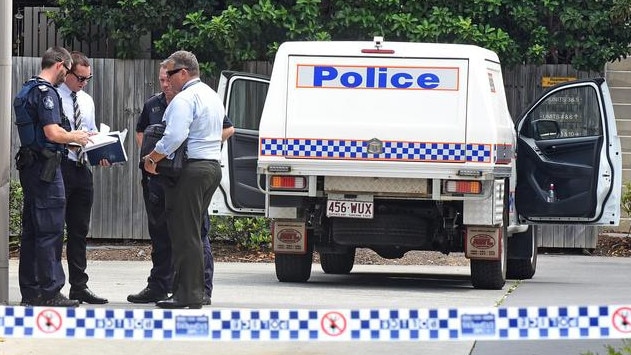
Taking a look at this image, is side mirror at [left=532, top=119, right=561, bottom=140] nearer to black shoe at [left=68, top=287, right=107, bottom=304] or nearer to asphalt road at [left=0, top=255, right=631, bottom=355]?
asphalt road at [left=0, top=255, right=631, bottom=355]

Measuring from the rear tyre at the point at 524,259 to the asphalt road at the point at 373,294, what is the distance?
0.59 feet

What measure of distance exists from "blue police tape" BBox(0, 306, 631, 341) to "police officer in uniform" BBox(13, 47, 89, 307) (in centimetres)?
330

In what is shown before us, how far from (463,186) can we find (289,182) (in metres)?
1.55

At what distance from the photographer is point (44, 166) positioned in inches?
418

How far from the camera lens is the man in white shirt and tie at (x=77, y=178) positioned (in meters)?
11.3

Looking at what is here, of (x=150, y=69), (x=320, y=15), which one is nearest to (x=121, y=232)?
(x=150, y=69)

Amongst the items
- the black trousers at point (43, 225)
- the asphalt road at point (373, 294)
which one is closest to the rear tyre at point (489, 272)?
the asphalt road at point (373, 294)

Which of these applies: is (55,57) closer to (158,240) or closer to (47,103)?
(47,103)

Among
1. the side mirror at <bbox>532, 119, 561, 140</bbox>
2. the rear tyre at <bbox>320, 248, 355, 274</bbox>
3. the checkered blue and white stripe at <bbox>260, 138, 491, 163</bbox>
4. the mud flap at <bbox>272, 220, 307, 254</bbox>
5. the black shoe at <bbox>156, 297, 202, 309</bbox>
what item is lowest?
the rear tyre at <bbox>320, 248, 355, 274</bbox>

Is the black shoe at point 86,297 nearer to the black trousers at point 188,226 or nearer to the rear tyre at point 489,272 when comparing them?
the black trousers at point 188,226

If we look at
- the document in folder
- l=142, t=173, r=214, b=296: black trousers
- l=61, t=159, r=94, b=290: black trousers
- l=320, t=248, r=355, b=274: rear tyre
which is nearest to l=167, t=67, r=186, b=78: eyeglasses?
the document in folder

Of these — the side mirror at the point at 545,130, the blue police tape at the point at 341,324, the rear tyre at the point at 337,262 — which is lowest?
the rear tyre at the point at 337,262

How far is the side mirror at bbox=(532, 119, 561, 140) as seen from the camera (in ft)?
49.9

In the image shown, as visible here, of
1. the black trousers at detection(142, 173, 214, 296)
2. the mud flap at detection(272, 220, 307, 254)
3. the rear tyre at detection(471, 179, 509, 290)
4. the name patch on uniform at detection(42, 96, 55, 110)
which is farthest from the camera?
the mud flap at detection(272, 220, 307, 254)
